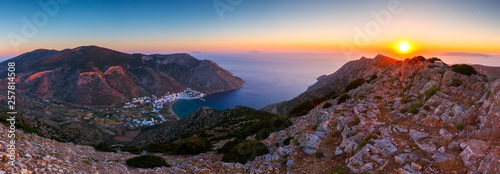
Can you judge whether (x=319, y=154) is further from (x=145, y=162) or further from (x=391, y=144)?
(x=145, y=162)

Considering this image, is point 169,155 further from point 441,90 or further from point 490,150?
point 441,90

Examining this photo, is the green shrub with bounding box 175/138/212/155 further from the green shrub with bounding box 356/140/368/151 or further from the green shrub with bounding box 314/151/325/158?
the green shrub with bounding box 356/140/368/151

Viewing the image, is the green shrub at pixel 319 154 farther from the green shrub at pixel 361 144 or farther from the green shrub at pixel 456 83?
the green shrub at pixel 456 83

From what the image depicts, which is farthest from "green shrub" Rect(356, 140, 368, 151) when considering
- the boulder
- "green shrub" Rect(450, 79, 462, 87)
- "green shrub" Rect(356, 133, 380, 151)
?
"green shrub" Rect(450, 79, 462, 87)

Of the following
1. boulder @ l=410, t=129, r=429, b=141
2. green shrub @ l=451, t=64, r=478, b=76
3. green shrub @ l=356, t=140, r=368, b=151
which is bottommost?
green shrub @ l=356, t=140, r=368, b=151

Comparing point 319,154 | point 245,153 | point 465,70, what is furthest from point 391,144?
point 465,70

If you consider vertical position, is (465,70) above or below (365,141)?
above

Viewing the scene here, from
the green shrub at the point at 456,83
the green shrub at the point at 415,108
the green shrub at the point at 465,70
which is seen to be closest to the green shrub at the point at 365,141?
the green shrub at the point at 415,108

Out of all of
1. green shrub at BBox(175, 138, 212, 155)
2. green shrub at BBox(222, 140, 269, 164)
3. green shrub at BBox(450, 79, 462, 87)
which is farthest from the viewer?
green shrub at BBox(175, 138, 212, 155)
